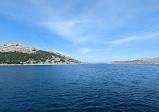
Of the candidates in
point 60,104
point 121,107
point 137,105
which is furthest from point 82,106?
point 137,105

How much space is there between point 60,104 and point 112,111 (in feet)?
46.1

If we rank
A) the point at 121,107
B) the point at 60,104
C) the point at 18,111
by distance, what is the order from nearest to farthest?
the point at 18,111 → the point at 121,107 → the point at 60,104

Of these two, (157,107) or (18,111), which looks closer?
(18,111)

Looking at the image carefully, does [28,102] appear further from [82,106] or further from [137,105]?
[137,105]

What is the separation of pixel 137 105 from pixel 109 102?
296 inches

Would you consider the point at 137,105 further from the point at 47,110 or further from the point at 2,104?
the point at 2,104

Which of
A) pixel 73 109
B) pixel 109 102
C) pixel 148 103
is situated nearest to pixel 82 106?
pixel 73 109

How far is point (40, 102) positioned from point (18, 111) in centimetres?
605

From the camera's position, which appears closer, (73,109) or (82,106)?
(73,109)

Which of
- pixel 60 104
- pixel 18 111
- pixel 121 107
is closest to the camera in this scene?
pixel 18 111

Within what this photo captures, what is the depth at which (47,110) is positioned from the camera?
2334 centimetres

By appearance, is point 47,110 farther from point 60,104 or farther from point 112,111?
point 112,111

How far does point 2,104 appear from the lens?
26016 mm

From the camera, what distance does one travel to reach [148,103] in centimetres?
2756
